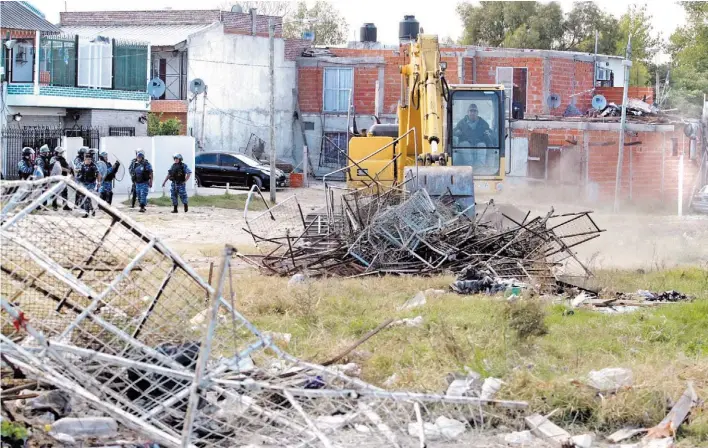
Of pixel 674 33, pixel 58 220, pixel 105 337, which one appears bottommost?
pixel 105 337

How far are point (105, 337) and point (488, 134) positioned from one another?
43.5 feet

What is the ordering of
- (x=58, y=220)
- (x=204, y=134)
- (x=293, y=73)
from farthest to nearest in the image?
(x=293, y=73)
(x=204, y=134)
(x=58, y=220)

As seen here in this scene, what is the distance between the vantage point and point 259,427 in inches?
307

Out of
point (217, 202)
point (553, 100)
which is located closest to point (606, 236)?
point (217, 202)

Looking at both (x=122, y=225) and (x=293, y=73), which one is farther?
(x=293, y=73)

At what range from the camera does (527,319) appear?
11.1 meters

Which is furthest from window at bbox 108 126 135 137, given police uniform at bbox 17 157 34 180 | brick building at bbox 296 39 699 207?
police uniform at bbox 17 157 34 180

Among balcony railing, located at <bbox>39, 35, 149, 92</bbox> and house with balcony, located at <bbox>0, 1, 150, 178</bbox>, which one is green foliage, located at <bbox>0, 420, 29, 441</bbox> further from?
balcony railing, located at <bbox>39, 35, 149, 92</bbox>

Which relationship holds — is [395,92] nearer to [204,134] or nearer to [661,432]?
[204,134]

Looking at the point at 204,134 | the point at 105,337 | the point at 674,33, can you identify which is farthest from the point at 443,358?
the point at 674,33

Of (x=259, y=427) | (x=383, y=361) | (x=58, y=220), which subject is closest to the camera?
(x=259, y=427)

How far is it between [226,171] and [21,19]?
729cm

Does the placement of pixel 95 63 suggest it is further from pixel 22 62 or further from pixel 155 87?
pixel 155 87

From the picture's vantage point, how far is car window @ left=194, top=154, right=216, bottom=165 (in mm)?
35438
